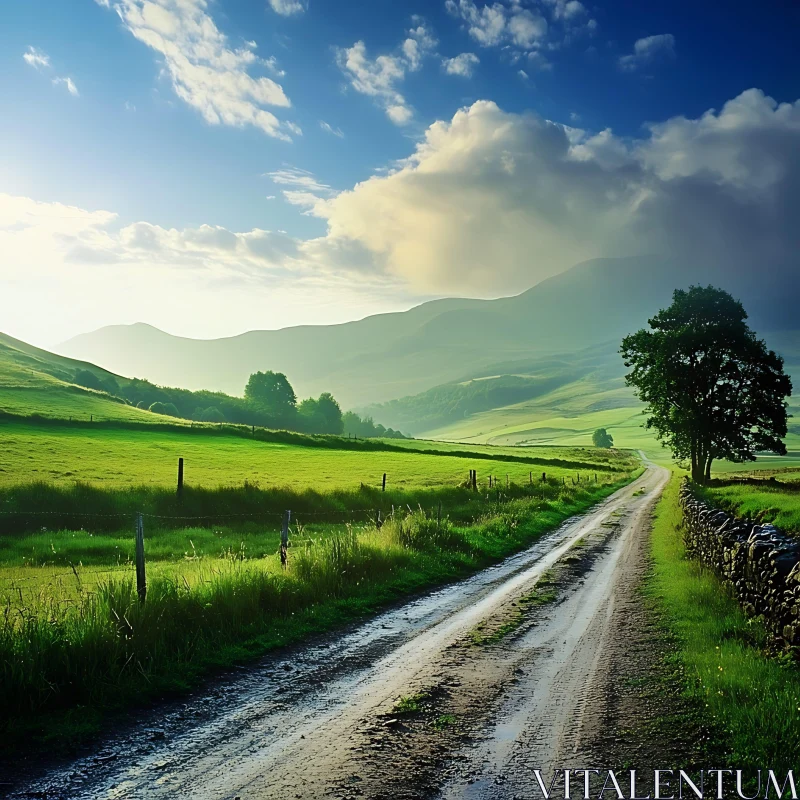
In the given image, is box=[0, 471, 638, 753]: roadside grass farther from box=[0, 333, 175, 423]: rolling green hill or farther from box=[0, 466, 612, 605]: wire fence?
box=[0, 333, 175, 423]: rolling green hill

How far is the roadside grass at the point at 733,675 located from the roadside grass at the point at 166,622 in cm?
603

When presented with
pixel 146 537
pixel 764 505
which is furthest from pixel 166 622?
pixel 764 505

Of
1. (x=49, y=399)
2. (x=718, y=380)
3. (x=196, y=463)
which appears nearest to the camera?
(x=718, y=380)

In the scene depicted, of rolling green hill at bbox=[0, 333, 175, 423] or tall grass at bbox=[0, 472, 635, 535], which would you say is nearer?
tall grass at bbox=[0, 472, 635, 535]

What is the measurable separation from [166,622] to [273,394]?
427ft

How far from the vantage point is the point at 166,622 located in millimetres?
9953

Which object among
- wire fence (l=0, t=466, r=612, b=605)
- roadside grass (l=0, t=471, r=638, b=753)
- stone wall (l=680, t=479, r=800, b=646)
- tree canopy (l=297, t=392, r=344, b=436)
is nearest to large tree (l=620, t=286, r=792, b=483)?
wire fence (l=0, t=466, r=612, b=605)

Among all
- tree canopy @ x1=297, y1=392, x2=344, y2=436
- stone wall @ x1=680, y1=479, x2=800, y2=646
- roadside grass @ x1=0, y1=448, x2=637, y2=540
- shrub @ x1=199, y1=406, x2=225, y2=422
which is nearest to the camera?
stone wall @ x1=680, y1=479, x2=800, y2=646

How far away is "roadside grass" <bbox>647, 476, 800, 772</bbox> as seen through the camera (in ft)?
20.5

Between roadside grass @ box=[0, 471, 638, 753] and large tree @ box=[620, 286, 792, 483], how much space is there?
35832 mm

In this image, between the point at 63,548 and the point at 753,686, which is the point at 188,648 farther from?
the point at 63,548

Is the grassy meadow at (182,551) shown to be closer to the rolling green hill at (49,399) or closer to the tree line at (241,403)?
the rolling green hill at (49,399)

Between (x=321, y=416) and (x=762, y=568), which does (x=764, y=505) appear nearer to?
(x=762, y=568)

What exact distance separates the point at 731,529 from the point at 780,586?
4570mm
